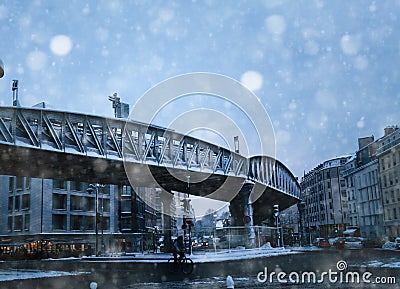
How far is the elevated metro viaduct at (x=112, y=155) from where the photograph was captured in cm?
2397

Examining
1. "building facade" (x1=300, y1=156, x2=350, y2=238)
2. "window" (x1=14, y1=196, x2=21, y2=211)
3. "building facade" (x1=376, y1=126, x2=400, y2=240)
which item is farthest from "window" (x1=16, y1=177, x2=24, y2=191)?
"building facade" (x1=300, y1=156, x2=350, y2=238)

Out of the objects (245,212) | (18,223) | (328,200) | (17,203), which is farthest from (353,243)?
(328,200)

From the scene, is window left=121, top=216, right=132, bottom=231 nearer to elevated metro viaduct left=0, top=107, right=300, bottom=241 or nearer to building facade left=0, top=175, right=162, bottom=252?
building facade left=0, top=175, right=162, bottom=252

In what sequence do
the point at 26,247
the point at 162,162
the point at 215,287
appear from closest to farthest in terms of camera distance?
the point at 215,287, the point at 162,162, the point at 26,247

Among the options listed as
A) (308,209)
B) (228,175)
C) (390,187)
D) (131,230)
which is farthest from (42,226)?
(308,209)

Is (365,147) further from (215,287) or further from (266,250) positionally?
(215,287)

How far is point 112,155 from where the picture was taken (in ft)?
93.9

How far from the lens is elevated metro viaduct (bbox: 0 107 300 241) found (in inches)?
944

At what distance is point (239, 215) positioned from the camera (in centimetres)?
4825

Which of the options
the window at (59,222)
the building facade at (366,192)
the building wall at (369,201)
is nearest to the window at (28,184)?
the window at (59,222)

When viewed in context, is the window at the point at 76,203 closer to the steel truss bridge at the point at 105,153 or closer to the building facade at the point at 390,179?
the steel truss bridge at the point at 105,153

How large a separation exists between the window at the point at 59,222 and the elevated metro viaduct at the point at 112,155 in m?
26.0

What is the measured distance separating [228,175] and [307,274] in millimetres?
20986

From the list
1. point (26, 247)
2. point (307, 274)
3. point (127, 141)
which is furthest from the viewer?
point (26, 247)
